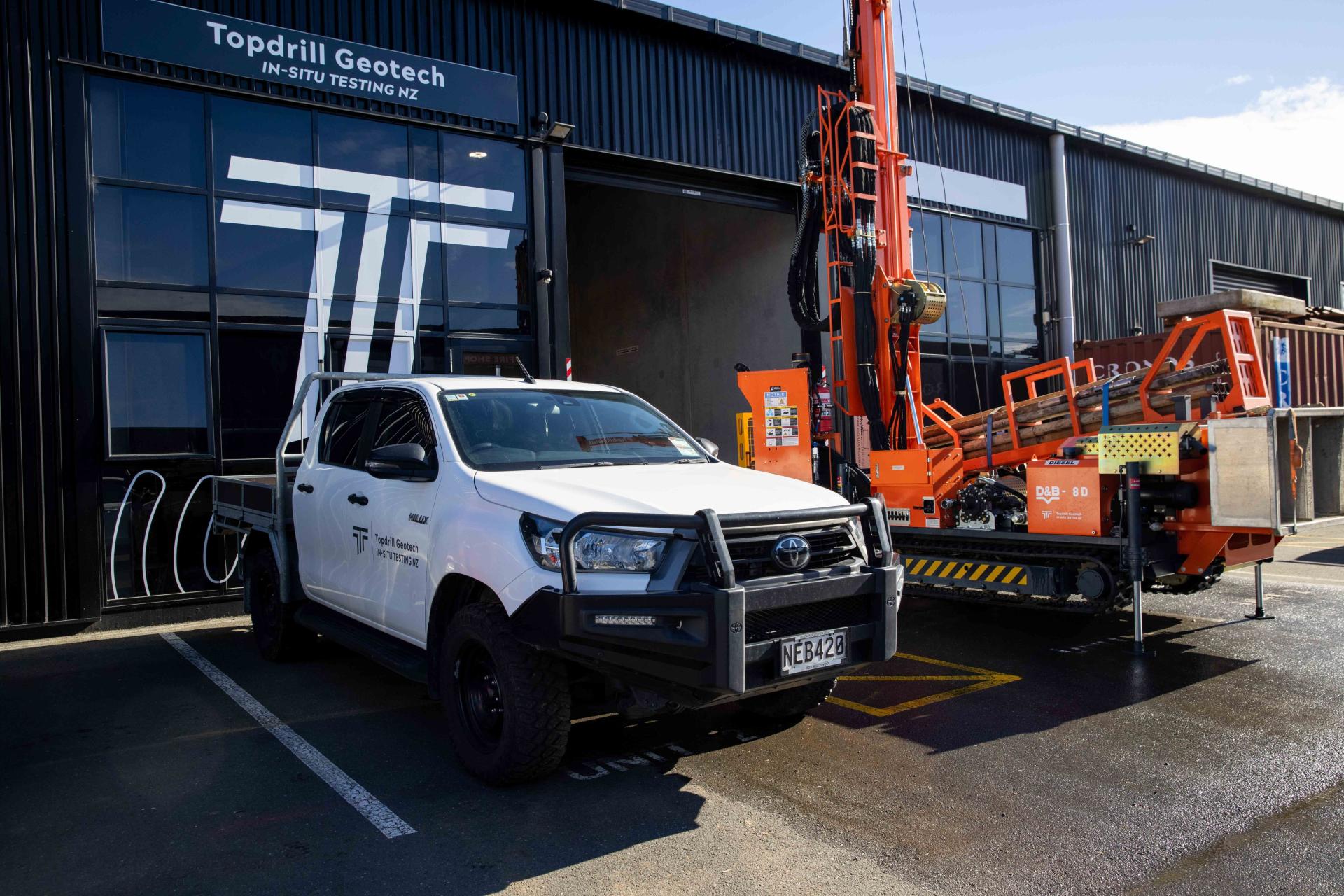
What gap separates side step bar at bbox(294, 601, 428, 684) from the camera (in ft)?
15.6

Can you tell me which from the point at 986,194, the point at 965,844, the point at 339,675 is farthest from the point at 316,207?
the point at 986,194

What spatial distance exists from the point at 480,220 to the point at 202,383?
149 inches

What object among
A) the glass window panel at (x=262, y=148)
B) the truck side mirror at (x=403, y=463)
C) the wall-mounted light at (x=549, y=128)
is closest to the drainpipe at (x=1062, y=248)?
the wall-mounted light at (x=549, y=128)

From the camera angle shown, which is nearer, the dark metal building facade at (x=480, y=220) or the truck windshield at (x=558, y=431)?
the truck windshield at (x=558, y=431)

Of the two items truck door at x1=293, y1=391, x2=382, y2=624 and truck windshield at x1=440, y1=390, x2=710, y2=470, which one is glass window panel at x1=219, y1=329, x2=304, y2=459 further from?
truck windshield at x1=440, y1=390, x2=710, y2=470

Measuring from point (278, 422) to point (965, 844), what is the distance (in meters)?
8.41

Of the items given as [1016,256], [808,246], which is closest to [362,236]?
[808,246]

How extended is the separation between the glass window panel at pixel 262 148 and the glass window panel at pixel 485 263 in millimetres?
1756

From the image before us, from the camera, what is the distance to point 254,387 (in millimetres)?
9734

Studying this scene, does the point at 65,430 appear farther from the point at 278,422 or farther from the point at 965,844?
the point at 965,844

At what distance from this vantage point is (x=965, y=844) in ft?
12.0

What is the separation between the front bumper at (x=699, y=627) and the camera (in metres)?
3.70

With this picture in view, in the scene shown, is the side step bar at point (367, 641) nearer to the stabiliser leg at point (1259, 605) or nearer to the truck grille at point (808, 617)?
the truck grille at point (808, 617)

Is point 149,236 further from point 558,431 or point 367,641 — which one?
point 558,431
